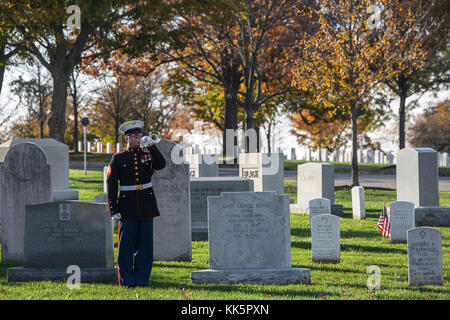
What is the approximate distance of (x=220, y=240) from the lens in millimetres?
7918

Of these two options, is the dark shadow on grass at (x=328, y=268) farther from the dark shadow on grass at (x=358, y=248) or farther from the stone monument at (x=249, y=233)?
the dark shadow on grass at (x=358, y=248)

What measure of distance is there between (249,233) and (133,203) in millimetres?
1608

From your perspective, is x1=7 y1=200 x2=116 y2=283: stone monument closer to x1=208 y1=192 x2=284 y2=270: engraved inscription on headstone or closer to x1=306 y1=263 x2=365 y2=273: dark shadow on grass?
x1=208 y1=192 x2=284 y2=270: engraved inscription on headstone

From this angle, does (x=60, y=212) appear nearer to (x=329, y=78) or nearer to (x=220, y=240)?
(x=220, y=240)

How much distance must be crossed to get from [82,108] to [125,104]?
5.38 m

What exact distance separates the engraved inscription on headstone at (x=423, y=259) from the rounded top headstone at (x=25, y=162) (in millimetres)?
5940

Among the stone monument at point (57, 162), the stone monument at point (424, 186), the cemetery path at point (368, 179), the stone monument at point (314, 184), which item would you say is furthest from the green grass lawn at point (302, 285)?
the cemetery path at point (368, 179)

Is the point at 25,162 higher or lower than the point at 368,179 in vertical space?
higher

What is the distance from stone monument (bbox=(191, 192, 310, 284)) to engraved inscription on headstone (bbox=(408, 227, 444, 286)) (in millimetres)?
1575

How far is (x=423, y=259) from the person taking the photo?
301 inches

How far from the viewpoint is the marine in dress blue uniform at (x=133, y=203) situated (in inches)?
291

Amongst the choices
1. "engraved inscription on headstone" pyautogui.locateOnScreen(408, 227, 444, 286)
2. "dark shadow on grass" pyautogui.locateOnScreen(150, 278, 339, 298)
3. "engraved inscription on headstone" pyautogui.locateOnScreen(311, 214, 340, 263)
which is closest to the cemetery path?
"engraved inscription on headstone" pyautogui.locateOnScreen(311, 214, 340, 263)

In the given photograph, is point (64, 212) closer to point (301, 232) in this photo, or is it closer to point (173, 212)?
point (173, 212)

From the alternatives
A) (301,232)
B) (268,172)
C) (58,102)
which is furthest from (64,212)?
(58,102)
